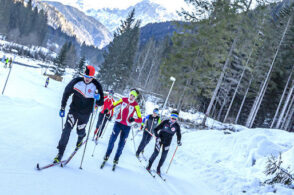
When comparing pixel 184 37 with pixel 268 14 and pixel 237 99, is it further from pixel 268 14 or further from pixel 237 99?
pixel 237 99

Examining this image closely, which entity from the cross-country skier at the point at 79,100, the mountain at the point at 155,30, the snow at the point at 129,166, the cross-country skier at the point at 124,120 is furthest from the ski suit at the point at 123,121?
the mountain at the point at 155,30

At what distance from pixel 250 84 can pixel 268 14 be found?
858 centimetres

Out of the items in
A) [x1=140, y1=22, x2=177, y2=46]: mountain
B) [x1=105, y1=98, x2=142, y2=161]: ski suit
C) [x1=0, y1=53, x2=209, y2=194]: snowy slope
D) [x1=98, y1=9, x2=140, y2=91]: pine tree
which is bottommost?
[x1=0, y1=53, x2=209, y2=194]: snowy slope

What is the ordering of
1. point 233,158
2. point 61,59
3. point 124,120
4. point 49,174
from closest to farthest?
1. point 49,174
2. point 124,120
3. point 233,158
4. point 61,59

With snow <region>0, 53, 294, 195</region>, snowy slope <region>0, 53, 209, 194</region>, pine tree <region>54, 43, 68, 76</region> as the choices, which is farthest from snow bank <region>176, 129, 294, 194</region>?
pine tree <region>54, 43, 68, 76</region>

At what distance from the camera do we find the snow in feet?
12.5

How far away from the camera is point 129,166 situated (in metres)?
6.84

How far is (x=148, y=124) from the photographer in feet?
30.3

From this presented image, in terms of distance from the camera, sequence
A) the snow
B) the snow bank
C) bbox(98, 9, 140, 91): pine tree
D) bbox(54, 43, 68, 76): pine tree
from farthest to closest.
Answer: bbox(54, 43, 68, 76): pine tree → bbox(98, 9, 140, 91): pine tree → the snow bank → the snow

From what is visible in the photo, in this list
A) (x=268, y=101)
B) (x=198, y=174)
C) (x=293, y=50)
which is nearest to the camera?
(x=198, y=174)

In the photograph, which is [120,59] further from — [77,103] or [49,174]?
[49,174]

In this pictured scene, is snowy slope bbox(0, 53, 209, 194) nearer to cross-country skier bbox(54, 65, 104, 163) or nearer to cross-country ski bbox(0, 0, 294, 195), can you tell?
cross-country ski bbox(0, 0, 294, 195)

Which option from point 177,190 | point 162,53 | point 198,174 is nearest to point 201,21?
point 198,174

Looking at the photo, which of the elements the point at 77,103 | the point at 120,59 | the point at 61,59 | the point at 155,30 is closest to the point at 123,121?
the point at 77,103
